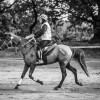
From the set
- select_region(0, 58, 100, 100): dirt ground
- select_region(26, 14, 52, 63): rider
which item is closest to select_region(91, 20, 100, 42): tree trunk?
select_region(0, 58, 100, 100): dirt ground

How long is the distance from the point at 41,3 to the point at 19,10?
12.0ft

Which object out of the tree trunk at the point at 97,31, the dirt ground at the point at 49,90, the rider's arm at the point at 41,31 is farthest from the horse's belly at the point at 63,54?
the tree trunk at the point at 97,31

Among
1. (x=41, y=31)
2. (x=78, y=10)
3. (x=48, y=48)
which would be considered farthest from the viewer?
(x=78, y=10)

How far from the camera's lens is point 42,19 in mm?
13000

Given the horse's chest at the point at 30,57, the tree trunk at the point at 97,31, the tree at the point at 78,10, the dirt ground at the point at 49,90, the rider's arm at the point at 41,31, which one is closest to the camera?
the dirt ground at the point at 49,90

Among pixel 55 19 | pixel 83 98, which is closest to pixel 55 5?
pixel 55 19

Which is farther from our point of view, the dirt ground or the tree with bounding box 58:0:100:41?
the tree with bounding box 58:0:100:41

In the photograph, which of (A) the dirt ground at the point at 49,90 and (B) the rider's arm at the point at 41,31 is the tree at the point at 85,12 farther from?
(B) the rider's arm at the point at 41,31

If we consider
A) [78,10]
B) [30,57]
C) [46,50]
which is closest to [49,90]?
[30,57]

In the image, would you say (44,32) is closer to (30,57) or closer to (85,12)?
(30,57)

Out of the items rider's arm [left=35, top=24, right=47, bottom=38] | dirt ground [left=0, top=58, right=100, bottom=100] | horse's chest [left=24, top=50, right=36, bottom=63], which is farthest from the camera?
horse's chest [left=24, top=50, right=36, bottom=63]

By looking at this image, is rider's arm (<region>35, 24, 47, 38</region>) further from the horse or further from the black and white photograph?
the horse

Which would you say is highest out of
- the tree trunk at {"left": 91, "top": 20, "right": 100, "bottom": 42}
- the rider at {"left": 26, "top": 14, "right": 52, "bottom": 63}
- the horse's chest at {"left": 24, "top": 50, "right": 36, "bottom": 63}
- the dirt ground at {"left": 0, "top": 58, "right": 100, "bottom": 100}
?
the rider at {"left": 26, "top": 14, "right": 52, "bottom": 63}

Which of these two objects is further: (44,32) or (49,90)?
(44,32)
